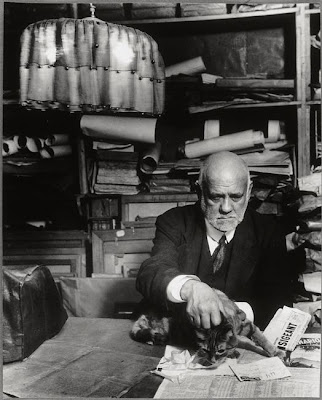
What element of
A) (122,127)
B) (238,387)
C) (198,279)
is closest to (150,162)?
(122,127)

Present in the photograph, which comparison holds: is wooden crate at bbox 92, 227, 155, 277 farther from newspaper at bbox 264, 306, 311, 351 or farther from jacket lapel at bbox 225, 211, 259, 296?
newspaper at bbox 264, 306, 311, 351

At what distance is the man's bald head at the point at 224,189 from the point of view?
1.82 metres

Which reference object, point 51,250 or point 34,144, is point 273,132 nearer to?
point 34,144

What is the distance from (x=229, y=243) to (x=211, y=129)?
3.51ft

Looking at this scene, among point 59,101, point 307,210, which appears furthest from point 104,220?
point 59,101

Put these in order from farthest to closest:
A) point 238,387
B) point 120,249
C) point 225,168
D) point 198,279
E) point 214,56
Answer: point 214,56
point 120,249
point 225,168
point 198,279
point 238,387

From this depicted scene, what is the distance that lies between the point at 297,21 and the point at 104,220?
154 centimetres

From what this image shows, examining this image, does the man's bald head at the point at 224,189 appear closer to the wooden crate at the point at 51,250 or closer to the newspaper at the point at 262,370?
the newspaper at the point at 262,370

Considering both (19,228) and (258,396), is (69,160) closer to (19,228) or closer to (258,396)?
(19,228)

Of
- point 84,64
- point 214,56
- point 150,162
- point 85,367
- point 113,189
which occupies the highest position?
point 214,56

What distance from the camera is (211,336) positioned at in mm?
1386

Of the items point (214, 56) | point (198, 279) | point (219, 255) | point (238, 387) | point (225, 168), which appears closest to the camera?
point (238, 387)

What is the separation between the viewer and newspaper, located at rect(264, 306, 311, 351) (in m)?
1.45

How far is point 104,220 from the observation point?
2844 mm
